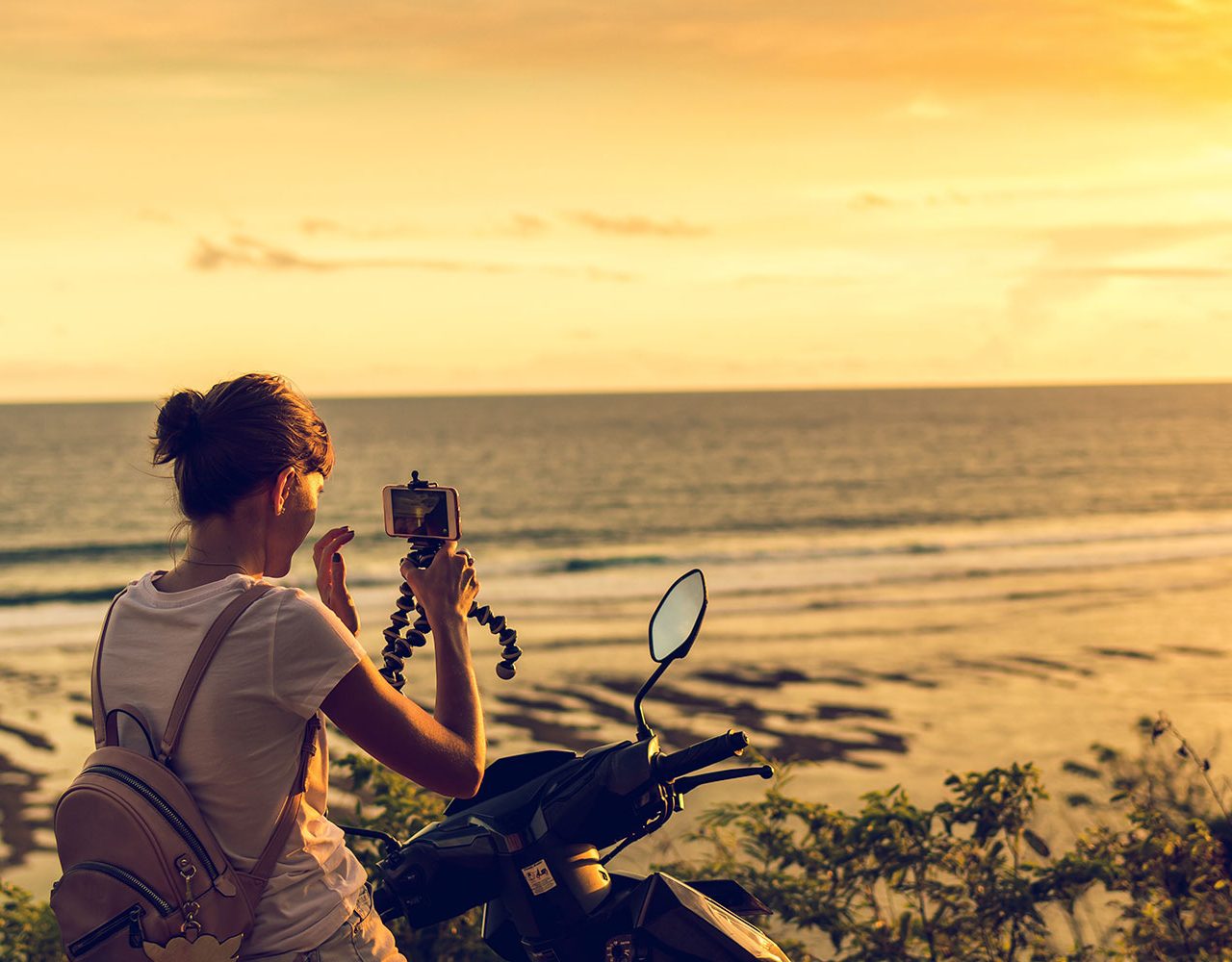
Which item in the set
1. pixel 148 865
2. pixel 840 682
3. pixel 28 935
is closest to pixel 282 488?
pixel 148 865

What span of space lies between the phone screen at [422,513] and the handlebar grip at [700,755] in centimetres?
62

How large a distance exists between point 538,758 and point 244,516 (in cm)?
82

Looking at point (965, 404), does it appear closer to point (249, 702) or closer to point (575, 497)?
point (575, 497)

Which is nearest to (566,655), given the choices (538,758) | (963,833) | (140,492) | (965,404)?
(963,833)

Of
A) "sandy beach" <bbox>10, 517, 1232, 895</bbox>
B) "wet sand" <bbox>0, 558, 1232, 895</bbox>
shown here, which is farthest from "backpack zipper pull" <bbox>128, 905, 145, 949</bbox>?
"wet sand" <bbox>0, 558, 1232, 895</bbox>

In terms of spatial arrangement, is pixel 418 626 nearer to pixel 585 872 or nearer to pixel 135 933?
pixel 585 872

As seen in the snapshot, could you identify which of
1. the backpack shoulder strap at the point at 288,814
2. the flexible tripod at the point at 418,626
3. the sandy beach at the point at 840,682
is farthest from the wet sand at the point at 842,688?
the backpack shoulder strap at the point at 288,814

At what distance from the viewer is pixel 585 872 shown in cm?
237

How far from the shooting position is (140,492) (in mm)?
56844

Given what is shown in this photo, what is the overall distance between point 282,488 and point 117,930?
0.77 meters

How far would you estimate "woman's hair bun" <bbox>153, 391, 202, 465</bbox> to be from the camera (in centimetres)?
211

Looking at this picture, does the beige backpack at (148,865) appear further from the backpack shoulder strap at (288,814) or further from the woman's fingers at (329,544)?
the woman's fingers at (329,544)

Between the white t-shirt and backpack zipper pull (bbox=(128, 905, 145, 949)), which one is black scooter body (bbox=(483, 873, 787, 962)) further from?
backpack zipper pull (bbox=(128, 905, 145, 949))

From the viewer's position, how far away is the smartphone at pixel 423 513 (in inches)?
92.4
